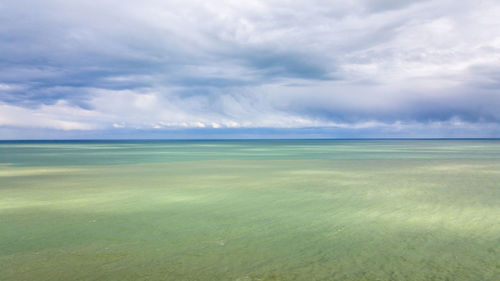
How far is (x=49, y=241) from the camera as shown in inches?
476

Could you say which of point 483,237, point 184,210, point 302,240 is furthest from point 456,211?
point 184,210

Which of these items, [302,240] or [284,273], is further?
[302,240]

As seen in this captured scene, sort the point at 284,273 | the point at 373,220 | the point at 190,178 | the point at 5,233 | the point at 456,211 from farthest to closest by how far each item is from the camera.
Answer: the point at 190,178, the point at 456,211, the point at 373,220, the point at 5,233, the point at 284,273

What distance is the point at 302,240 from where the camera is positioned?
484 inches

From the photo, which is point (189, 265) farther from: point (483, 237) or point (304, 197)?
point (304, 197)

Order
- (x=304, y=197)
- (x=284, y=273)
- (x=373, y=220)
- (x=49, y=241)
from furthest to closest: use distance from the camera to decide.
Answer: (x=304, y=197) → (x=373, y=220) → (x=49, y=241) → (x=284, y=273)

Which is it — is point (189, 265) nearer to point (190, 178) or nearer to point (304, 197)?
point (304, 197)

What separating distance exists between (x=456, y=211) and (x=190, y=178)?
19230mm

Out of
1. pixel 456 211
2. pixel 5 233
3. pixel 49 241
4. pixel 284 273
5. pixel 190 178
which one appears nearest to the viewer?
pixel 284 273

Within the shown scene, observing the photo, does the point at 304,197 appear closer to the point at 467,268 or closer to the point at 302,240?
the point at 302,240

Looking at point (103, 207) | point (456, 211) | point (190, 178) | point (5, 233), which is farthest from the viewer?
point (190, 178)

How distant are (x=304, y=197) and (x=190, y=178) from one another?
12.3 m

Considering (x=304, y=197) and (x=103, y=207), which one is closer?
(x=103, y=207)

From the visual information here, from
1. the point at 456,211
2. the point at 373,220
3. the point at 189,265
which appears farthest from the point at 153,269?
the point at 456,211
